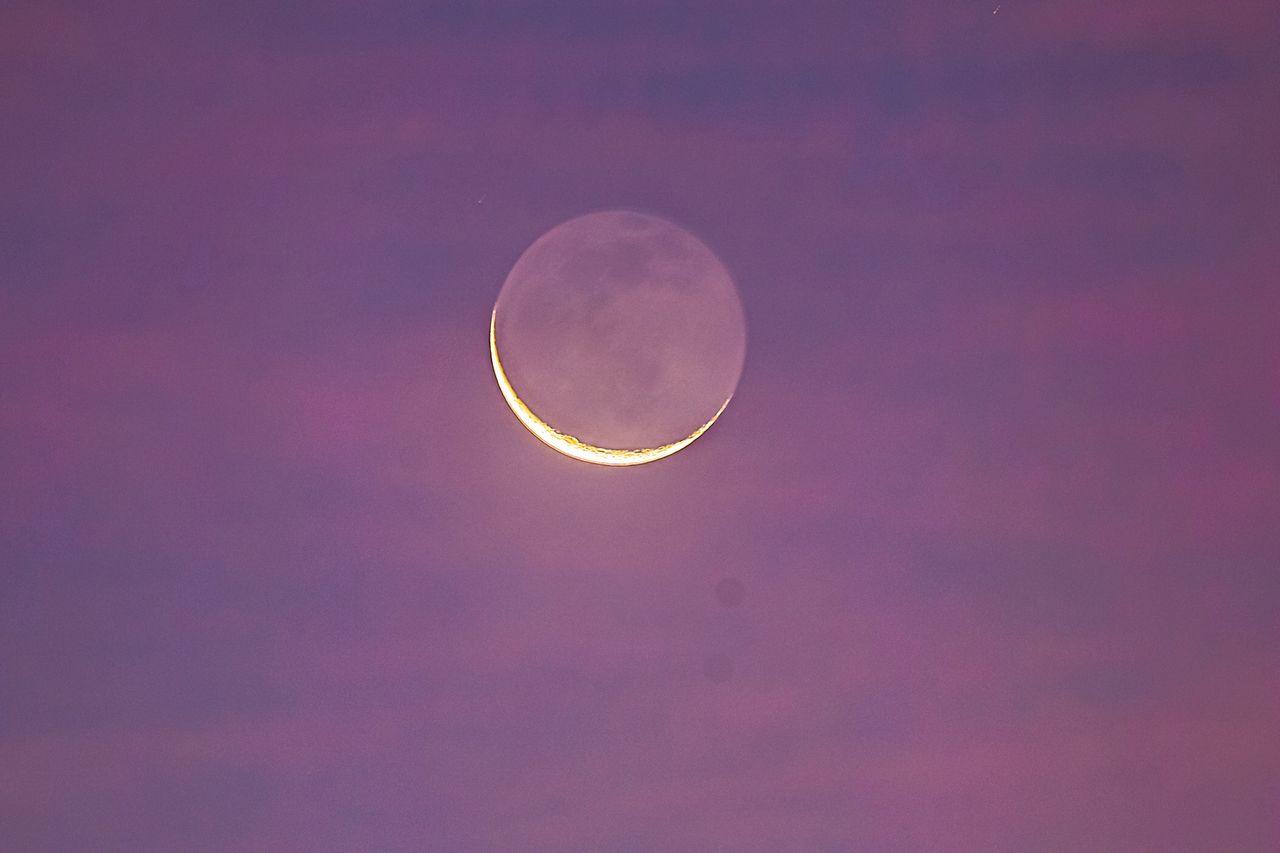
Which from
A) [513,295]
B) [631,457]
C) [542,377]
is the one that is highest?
[513,295]

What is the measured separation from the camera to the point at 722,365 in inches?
187

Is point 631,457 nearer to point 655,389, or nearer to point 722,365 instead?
point 655,389

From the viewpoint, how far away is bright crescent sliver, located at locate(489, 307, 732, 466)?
15.0 feet

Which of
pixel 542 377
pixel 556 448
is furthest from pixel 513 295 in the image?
pixel 556 448

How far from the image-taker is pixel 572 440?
4.58 meters

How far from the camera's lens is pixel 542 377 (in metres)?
4.62

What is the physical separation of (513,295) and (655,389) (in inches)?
32.0

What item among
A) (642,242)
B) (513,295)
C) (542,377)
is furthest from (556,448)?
(642,242)

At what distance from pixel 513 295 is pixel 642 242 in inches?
26.3

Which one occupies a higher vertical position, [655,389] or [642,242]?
[642,242]

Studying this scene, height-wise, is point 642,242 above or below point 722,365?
above

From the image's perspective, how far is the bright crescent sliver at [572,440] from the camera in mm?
4586

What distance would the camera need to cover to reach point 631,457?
4621 mm

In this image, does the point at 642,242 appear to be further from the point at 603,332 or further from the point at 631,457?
the point at 631,457
